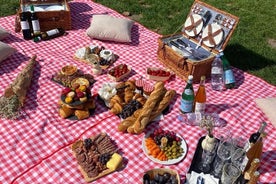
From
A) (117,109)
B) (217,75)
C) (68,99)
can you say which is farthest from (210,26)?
(68,99)

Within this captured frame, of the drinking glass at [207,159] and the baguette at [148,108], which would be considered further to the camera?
the baguette at [148,108]

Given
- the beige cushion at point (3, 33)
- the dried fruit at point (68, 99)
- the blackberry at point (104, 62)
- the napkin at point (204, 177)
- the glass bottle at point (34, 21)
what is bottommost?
the napkin at point (204, 177)

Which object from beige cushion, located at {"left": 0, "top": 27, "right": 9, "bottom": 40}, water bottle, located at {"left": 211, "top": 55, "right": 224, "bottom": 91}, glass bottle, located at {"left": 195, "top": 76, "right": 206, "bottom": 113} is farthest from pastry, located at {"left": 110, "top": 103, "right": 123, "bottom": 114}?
beige cushion, located at {"left": 0, "top": 27, "right": 9, "bottom": 40}

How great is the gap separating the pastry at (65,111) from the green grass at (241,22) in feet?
11.2

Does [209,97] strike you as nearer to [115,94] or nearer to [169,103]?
[169,103]

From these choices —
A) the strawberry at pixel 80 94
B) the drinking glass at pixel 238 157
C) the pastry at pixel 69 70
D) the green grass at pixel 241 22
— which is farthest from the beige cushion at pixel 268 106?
the pastry at pixel 69 70

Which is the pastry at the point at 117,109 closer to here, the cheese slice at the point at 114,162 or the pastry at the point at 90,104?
the pastry at the point at 90,104

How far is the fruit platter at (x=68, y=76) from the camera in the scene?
4836 mm

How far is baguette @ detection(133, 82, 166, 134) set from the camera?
4001 millimetres

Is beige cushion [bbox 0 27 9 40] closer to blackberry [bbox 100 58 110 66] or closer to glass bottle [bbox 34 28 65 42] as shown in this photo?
glass bottle [bbox 34 28 65 42]

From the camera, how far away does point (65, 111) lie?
13.9 ft

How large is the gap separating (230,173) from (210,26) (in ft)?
8.83

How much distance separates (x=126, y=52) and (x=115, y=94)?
4.76 feet

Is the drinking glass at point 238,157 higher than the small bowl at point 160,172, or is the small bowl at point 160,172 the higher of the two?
the drinking glass at point 238,157
